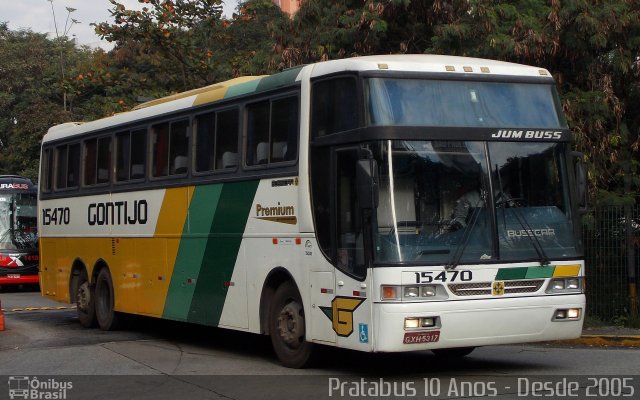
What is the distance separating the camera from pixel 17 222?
106 ft

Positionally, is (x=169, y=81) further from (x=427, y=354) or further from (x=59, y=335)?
(x=427, y=354)

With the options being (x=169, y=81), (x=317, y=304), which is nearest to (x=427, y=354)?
(x=317, y=304)

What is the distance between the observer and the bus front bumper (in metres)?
10.5

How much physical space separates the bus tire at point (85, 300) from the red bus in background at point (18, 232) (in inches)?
521

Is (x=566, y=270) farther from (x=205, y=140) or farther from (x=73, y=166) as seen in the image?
(x=73, y=166)

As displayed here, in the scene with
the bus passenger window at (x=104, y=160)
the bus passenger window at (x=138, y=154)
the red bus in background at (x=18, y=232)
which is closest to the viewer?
the bus passenger window at (x=138, y=154)

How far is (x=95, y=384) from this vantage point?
37.9 feet

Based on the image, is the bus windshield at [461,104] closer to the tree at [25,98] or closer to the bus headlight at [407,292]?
the bus headlight at [407,292]

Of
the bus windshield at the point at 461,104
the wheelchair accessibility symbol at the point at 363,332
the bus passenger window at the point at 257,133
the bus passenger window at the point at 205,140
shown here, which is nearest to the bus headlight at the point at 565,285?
the bus windshield at the point at 461,104

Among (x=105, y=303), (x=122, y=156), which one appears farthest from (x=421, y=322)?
(x=105, y=303)

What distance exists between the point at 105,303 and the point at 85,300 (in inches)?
30.5

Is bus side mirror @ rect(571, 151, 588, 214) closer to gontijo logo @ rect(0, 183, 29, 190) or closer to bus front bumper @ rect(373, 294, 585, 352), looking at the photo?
bus front bumper @ rect(373, 294, 585, 352)

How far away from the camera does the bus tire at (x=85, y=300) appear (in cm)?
1829

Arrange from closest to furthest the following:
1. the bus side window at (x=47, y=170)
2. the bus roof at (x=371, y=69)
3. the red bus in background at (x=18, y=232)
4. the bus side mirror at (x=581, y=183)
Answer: the bus roof at (x=371, y=69) → the bus side mirror at (x=581, y=183) → the bus side window at (x=47, y=170) → the red bus in background at (x=18, y=232)
